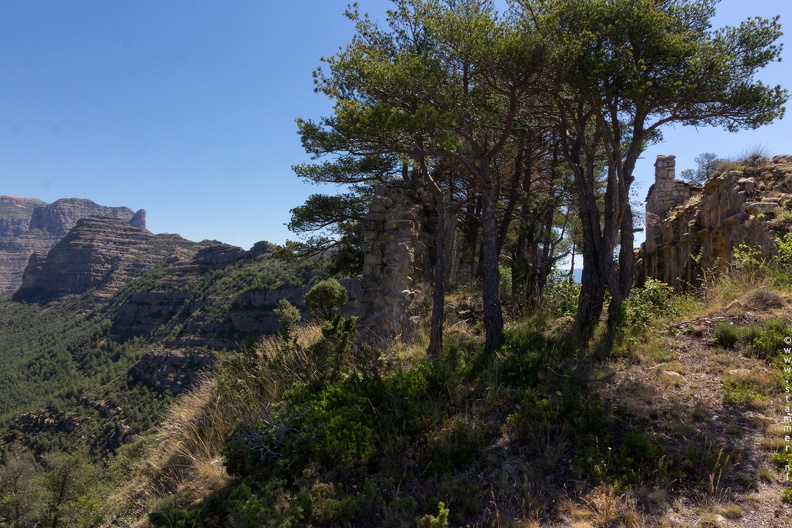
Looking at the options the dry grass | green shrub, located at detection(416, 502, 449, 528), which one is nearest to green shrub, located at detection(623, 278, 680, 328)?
green shrub, located at detection(416, 502, 449, 528)

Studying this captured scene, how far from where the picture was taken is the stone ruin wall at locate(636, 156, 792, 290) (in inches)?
336

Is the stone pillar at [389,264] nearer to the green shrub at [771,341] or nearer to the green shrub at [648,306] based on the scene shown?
the green shrub at [648,306]

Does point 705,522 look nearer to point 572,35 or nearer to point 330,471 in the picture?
point 330,471

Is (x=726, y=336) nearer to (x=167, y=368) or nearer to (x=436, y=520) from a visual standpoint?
(x=436, y=520)

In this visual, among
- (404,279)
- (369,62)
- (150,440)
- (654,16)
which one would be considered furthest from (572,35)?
(150,440)

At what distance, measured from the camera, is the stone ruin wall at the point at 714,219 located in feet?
28.0

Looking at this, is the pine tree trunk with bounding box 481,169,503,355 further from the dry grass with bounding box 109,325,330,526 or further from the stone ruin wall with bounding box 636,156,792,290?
the stone ruin wall with bounding box 636,156,792,290

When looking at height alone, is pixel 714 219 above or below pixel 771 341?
above

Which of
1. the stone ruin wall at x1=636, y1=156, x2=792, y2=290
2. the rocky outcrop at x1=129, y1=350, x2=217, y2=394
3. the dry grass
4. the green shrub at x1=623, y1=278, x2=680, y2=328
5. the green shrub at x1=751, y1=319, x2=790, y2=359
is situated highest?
the stone ruin wall at x1=636, y1=156, x2=792, y2=290

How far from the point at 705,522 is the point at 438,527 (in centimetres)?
177

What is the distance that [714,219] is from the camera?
11.0 metres

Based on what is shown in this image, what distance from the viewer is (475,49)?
673 cm

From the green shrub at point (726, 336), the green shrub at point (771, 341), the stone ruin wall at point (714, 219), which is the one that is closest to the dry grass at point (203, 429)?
the green shrub at point (726, 336)

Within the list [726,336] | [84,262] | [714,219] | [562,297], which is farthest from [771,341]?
[84,262]
